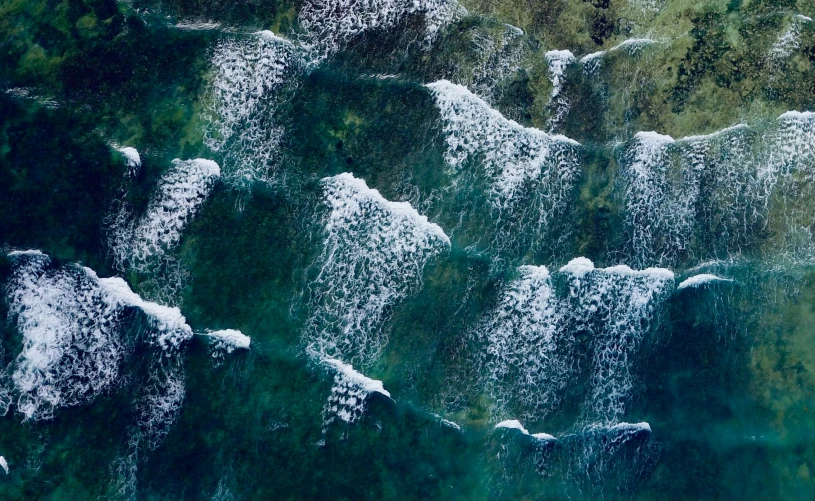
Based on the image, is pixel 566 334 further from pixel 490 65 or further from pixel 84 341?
pixel 84 341

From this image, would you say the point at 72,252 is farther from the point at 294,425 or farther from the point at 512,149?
the point at 512,149

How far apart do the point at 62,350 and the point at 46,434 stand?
2.77ft

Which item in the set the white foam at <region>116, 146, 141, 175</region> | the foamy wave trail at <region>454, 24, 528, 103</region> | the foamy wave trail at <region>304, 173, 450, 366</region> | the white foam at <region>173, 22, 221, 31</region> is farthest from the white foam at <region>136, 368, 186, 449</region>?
the foamy wave trail at <region>454, 24, 528, 103</region>

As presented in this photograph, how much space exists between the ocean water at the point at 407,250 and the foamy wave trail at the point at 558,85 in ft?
0.10

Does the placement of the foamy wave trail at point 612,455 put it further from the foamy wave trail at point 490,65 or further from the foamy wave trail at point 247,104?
the foamy wave trail at point 247,104

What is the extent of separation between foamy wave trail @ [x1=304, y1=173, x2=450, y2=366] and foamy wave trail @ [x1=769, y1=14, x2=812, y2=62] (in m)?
4.15

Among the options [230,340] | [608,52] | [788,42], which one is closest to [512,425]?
[230,340]

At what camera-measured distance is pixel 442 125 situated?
276 inches

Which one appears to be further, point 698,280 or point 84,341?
point 698,280

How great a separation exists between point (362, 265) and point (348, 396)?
1.35 m

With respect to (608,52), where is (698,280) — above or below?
below

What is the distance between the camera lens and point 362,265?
22.5ft

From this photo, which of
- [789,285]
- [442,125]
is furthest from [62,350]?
[789,285]

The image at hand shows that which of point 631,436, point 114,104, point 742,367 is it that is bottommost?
point 631,436
